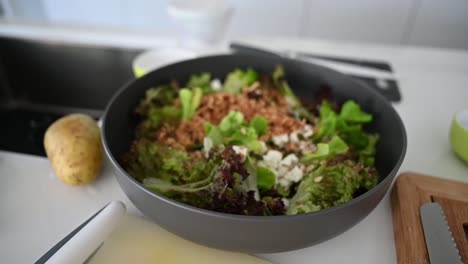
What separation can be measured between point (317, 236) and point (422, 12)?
46.4 inches

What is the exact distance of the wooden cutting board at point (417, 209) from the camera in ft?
1.50

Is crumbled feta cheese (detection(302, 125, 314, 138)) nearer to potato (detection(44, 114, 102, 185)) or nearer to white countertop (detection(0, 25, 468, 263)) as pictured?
white countertop (detection(0, 25, 468, 263))

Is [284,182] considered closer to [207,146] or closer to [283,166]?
[283,166]

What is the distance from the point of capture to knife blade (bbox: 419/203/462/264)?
1.42ft

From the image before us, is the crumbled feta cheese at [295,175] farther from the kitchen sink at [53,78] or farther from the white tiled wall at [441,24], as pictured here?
the white tiled wall at [441,24]

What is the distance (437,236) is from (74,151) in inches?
21.6

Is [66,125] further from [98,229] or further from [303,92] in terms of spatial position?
[303,92]

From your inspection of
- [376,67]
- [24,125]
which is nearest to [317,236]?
[376,67]

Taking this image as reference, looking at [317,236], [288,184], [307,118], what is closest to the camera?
[317,236]

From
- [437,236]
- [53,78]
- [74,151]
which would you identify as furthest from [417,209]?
[53,78]

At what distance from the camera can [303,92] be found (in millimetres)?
771

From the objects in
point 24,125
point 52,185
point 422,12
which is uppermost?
point 422,12

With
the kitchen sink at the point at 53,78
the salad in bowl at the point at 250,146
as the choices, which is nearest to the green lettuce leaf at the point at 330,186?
the salad in bowl at the point at 250,146

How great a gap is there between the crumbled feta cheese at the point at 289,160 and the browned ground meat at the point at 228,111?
0.20 ft
